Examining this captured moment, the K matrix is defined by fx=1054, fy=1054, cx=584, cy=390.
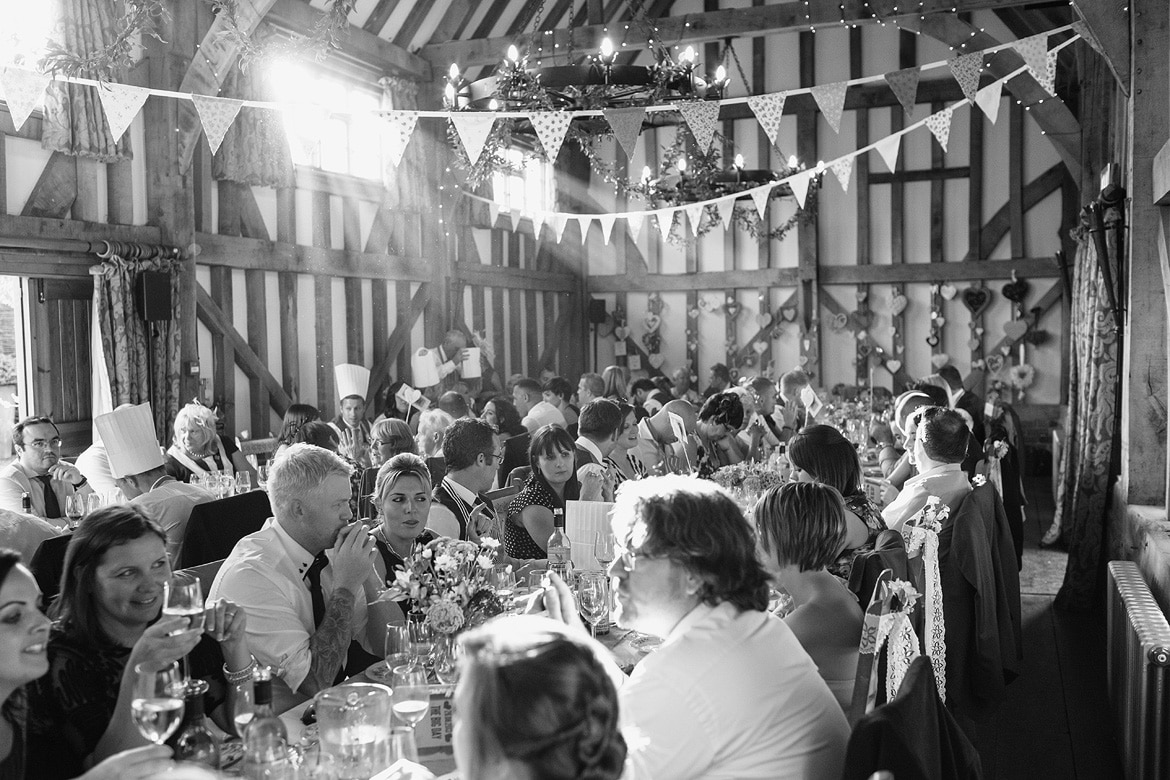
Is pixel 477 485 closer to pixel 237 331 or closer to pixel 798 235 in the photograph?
pixel 237 331

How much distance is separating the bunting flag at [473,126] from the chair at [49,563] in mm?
3373

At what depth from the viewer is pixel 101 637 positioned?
7.73ft

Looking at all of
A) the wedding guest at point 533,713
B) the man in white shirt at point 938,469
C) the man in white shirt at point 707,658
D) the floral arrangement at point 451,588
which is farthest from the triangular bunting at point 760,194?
the wedding guest at point 533,713

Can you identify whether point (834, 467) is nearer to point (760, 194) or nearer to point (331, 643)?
point (331, 643)

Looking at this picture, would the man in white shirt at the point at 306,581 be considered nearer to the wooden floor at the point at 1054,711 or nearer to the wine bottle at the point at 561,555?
the wine bottle at the point at 561,555

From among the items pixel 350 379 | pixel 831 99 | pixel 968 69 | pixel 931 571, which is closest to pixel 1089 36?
pixel 968 69

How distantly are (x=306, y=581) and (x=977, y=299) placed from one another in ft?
40.0

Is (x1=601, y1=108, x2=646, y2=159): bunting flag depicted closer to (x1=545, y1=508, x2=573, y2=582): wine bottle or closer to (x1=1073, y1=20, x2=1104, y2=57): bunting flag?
(x1=1073, y1=20, x2=1104, y2=57): bunting flag

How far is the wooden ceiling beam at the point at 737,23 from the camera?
8.77 m

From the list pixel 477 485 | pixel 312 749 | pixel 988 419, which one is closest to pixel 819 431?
pixel 477 485

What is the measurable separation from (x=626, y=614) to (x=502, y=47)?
9.50 metres

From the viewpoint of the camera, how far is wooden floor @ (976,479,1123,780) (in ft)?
13.7

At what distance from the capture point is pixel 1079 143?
388 inches

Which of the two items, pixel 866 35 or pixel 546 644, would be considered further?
pixel 866 35
